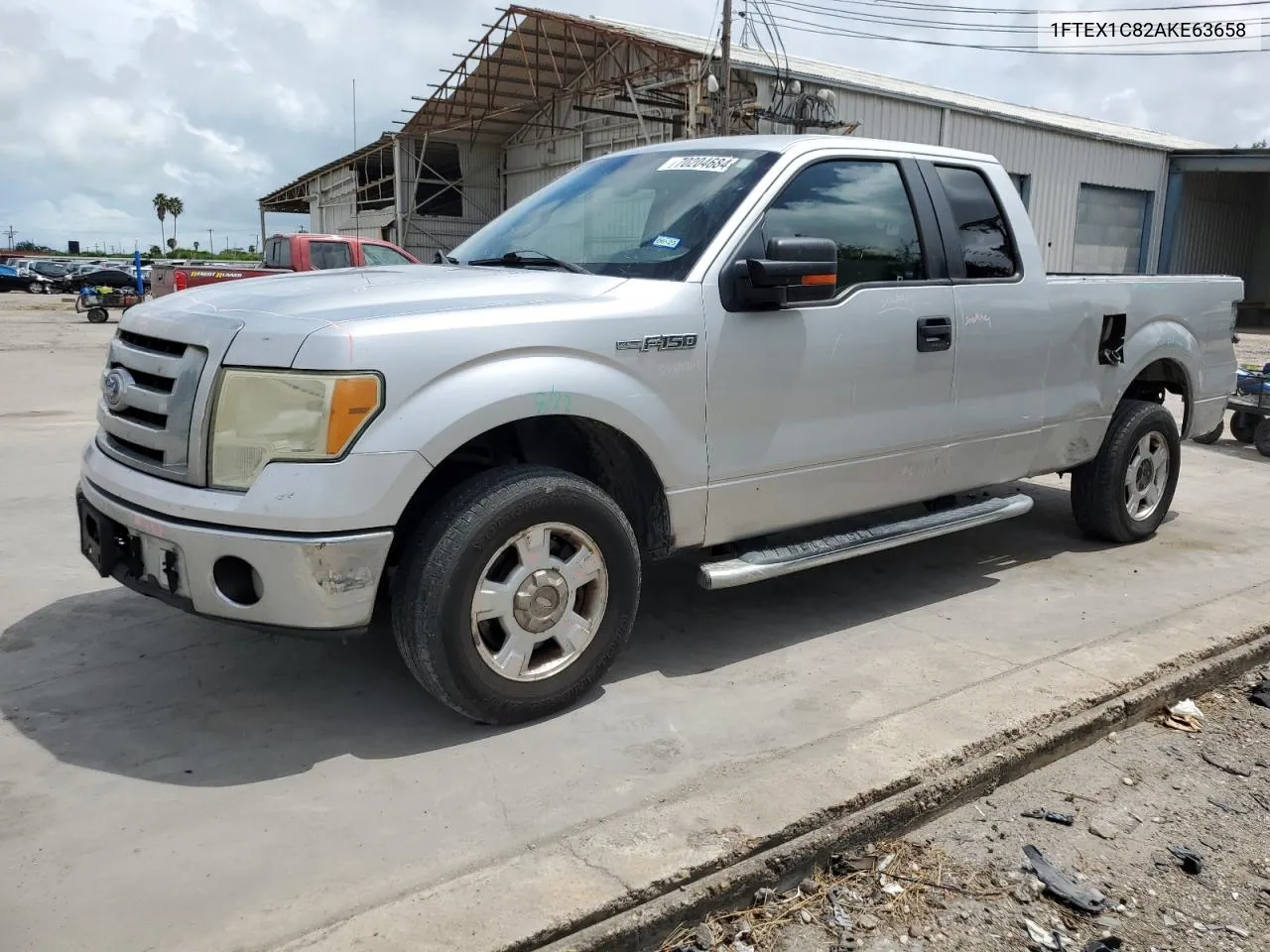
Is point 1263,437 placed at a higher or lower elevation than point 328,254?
lower

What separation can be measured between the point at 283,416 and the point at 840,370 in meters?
2.11

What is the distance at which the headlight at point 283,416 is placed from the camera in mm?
2912

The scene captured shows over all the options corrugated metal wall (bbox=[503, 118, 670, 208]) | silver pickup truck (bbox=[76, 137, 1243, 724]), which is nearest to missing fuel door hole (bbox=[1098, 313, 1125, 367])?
silver pickup truck (bbox=[76, 137, 1243, 724])

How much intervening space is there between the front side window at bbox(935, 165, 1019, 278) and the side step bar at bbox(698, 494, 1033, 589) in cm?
108

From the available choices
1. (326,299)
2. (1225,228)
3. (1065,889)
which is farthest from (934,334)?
(1225,228)

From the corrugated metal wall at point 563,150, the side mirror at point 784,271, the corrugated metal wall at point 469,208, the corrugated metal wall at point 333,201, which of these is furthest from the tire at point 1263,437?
the corrugated metal wall at point 333,201

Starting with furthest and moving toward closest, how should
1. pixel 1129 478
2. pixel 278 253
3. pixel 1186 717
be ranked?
pixel 278 253
pixel 1129 478
pixel 1186 717

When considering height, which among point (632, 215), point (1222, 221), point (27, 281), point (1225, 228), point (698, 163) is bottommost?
point (27, 281)

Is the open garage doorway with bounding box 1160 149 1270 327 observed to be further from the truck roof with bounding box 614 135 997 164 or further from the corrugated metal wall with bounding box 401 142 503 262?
the truck roof with bounding box 614 135 997 164

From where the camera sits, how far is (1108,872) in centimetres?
285

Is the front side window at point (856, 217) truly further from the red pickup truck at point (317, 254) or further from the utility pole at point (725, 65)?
the utility pole at point (725, 65)

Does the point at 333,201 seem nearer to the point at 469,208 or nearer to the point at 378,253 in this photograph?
the point at 469,208

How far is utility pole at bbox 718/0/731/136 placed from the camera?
56.6 feet

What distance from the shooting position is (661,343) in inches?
138
